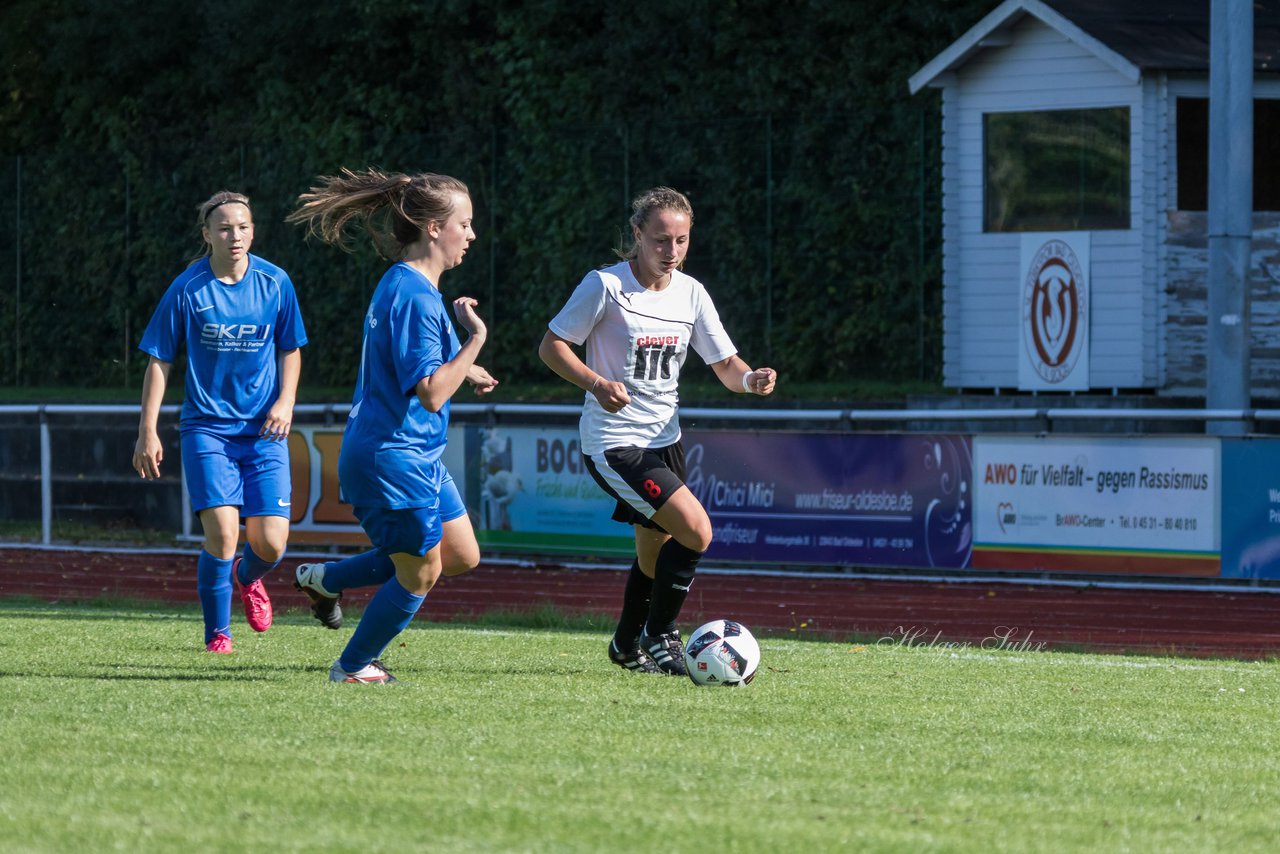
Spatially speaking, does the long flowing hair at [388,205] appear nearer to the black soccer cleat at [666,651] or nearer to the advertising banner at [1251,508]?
the black soccer cleat at [666,651]

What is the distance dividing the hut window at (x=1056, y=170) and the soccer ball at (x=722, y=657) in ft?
44.7

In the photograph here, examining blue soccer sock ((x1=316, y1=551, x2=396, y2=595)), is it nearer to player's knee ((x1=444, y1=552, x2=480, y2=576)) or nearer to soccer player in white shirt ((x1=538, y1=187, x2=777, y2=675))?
player's knee ((x1=444, y1=552, x2=480, y2=576))

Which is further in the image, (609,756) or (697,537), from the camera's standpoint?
(697,537)

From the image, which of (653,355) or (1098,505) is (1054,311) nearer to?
(1098,505)

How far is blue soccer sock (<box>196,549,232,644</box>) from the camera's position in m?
8.79

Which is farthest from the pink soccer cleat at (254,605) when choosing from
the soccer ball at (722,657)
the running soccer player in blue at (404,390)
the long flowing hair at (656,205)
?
the long flowing hair at (656,205)

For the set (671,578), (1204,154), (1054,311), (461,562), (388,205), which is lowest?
(671,578)

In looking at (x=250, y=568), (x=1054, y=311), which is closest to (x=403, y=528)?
(x=250, y=568)

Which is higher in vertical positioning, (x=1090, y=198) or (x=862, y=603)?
(x=1090, y=198)

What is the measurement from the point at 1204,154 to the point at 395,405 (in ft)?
49.1

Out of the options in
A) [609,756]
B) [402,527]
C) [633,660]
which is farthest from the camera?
[633,660]

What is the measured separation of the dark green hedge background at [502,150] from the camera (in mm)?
23094

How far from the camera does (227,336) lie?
28.4 ft

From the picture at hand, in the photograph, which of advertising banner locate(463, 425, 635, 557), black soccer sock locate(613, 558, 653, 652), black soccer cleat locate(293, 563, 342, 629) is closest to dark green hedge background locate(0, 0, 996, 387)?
advertising banner locate(463, 425, 635, 557)
